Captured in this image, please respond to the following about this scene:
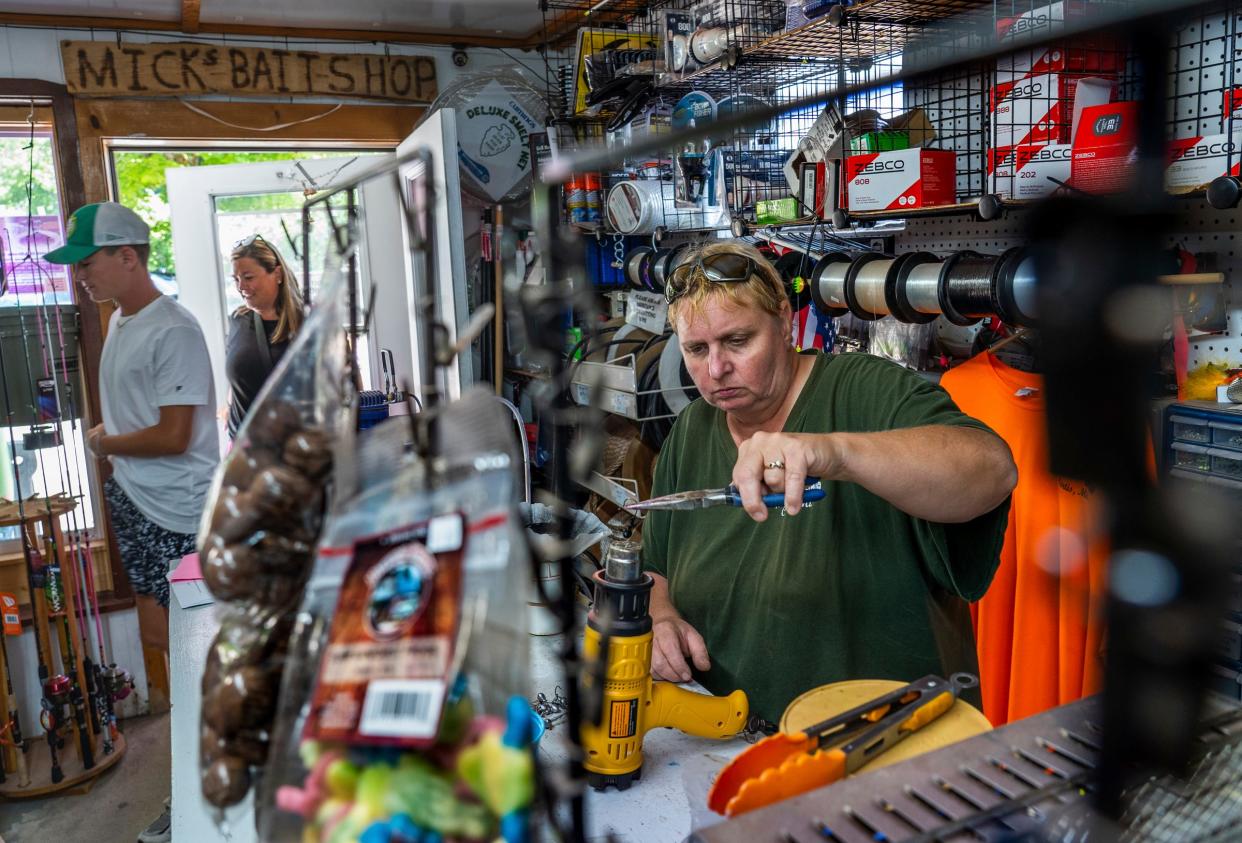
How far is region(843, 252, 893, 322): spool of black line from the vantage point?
2.12 m

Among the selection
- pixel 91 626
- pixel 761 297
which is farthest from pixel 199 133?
pixel 761 297

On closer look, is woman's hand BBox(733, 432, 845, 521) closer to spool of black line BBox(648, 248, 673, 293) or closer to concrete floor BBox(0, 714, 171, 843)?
spool of black line BBox(648, 248, 673, 293)

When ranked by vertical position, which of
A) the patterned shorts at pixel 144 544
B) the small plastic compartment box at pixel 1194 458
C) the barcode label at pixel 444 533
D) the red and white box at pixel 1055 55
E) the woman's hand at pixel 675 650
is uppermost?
the red and white box at pixel 1055 55

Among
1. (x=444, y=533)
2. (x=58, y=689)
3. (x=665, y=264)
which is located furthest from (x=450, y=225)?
(x=444, y=533)

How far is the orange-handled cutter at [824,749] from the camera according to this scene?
575mm

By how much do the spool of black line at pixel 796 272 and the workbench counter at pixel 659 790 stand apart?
1500 mm

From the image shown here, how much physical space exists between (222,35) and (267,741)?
420cm

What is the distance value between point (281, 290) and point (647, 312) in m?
2.18

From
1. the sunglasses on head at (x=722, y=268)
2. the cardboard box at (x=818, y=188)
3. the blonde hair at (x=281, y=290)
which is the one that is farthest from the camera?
the cardboard box at (x=818, y=188)

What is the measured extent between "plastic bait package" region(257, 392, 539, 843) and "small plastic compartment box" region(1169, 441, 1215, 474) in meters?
1.59

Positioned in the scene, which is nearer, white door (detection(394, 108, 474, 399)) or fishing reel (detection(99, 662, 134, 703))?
white door (detection(394, 108, 474, 399))

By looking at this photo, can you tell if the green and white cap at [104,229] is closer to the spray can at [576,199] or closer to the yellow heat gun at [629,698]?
the spray can at [576,199]

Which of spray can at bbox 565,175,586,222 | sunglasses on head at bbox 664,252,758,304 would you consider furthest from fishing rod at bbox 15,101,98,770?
sunglasses on head at bbox 664,252,758,304

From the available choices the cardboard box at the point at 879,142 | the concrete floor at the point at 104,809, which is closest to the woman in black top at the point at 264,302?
the cardboard box at the point at 879,142
